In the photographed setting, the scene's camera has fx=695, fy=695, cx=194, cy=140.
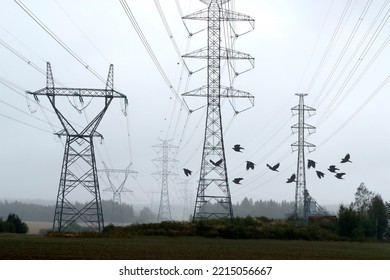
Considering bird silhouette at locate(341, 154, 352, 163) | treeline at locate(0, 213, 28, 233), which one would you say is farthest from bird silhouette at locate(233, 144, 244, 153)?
treeline at locate(0, 213, 28, 233)

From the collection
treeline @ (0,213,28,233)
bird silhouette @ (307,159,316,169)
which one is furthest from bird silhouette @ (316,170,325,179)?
treeline @ (0,213,28,233)

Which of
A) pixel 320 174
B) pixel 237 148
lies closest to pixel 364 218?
pixel 320 174

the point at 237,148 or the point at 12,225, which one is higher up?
the point at 237,148

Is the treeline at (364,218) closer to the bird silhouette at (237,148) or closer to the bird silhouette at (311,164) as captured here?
the bird silhouette at (311,164)

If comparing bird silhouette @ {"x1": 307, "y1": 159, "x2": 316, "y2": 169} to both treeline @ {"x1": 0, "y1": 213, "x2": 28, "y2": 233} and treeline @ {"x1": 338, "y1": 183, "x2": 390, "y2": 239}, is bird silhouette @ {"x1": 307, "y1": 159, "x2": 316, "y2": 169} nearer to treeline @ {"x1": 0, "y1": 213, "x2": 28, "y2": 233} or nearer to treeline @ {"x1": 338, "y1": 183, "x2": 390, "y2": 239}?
treeline @ {"x1": 338, "y1": 183, "x2": 390, "y2": 239}

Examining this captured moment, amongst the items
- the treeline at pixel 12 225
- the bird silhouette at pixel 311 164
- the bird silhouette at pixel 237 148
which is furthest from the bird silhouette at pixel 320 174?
the treeline at pixel 12 225

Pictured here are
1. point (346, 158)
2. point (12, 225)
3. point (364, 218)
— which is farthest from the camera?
point (364, 218)

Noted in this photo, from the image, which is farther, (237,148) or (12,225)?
(12,225)

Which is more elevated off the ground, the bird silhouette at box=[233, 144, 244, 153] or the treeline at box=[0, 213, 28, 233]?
the bird silhouette at box=[233, 144, 244, 153]

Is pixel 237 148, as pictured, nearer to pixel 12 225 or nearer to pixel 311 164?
pixel 311 164

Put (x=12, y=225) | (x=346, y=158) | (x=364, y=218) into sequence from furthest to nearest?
1. (x=364, y=218)
2. (x=12, y=225)
3. (x=346, y=158)

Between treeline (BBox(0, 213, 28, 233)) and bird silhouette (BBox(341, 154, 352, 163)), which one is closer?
bird silhouette (BBox(341, 154, 352, 163))

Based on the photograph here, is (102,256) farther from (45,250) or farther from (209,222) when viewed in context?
(209,222)
